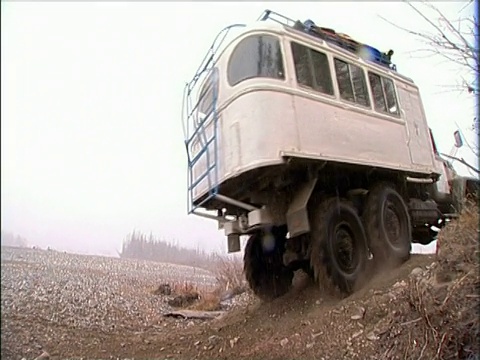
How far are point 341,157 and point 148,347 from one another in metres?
3.36

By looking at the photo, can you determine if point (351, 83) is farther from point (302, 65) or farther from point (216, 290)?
point (216, 290)

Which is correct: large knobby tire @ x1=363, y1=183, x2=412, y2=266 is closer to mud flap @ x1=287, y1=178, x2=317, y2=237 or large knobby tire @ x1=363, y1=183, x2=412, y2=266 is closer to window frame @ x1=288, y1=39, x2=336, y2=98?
mud flap @ x1=287, y1=178, x2=317, y2=237

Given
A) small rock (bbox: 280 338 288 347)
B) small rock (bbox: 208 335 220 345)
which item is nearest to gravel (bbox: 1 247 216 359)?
small rock (bbox: 208 335 220 345)

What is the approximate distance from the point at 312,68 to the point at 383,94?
6.33 feet

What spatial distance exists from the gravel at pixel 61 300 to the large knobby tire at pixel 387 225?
3586mm

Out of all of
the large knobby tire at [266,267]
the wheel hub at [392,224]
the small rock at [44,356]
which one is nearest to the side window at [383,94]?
the wheel hub at [392,224]

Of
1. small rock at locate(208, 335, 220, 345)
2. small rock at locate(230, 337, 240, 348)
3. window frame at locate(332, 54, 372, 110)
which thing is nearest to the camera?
small rock at locate(230, 337, 240, 348)

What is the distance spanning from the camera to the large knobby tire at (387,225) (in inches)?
234

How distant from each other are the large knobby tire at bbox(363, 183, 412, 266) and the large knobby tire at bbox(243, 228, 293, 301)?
1.34m

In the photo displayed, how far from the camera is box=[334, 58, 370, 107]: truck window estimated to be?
5.81m

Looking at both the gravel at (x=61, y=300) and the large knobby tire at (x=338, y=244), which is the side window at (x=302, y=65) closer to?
the large knobby tire at (x=338, y=244)

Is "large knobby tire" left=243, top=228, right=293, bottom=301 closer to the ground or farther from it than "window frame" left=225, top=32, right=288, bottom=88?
closer to the ground

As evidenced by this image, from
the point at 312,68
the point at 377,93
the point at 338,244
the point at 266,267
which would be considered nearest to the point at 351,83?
the point at 377,93

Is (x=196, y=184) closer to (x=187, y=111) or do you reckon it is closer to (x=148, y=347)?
(x=187, y=111)
